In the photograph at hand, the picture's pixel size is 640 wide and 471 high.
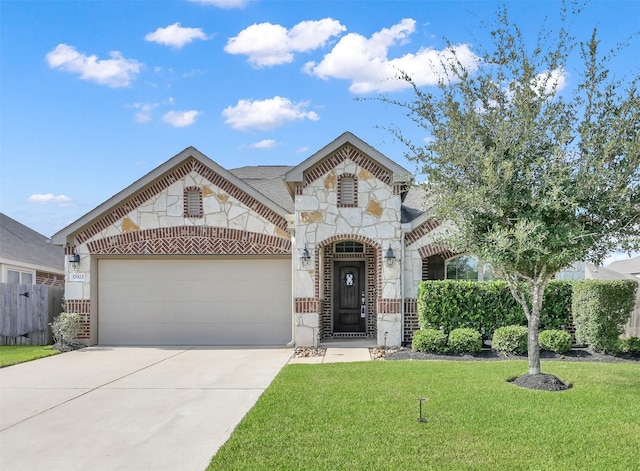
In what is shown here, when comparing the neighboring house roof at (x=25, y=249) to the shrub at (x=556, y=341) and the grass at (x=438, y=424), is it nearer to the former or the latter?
the grass at (x=438, y=424)

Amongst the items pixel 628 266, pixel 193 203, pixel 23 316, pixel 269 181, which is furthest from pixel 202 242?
pixel 628 266

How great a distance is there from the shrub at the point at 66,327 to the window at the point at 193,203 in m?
3.87

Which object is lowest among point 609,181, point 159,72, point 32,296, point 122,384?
point 122,384

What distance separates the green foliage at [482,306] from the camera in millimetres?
12641

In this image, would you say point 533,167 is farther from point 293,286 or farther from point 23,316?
point 23,316

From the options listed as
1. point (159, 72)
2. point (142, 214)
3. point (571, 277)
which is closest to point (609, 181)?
point (571, 277)

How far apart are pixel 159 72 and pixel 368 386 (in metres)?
8.77

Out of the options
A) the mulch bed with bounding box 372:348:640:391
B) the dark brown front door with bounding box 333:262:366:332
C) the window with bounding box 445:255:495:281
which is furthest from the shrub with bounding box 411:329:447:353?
the dark brown front door with bounding box 333:262:366:332

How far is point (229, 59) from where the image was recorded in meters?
13.2

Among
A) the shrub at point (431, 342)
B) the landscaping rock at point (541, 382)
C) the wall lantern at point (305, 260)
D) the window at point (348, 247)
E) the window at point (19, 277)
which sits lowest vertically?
the landscaping rock at point (541, 382)

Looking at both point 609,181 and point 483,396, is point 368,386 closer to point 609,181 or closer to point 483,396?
point 483,396

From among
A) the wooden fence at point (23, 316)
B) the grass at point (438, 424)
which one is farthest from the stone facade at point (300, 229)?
the grass at point (438, 424)

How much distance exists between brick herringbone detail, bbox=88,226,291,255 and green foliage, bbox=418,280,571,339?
399 cm

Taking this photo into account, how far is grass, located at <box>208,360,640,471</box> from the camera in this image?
5.36 metres
